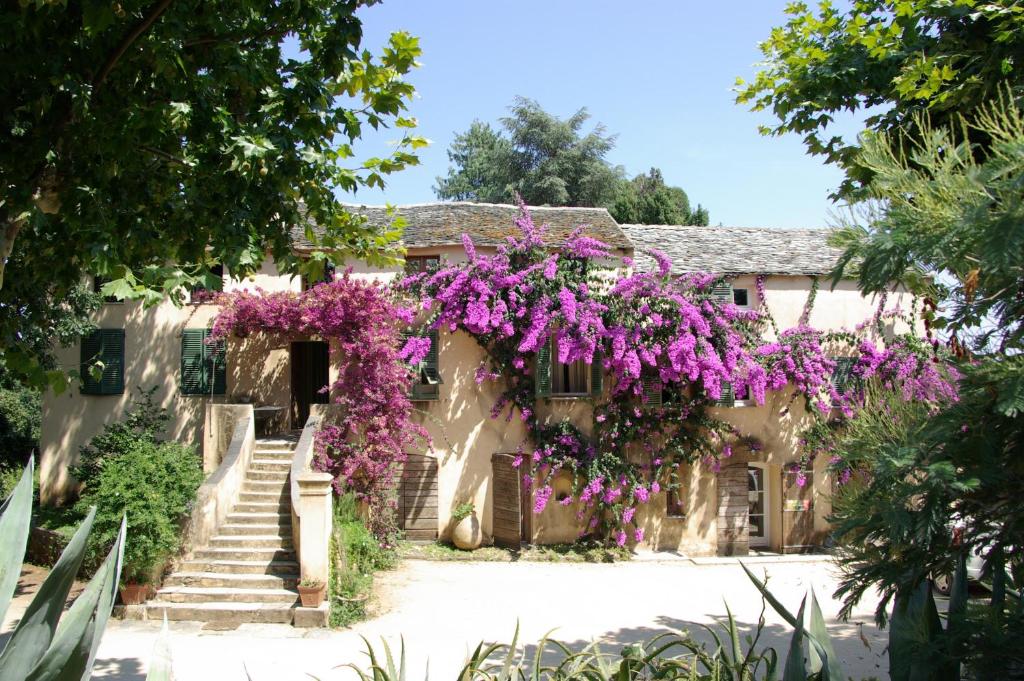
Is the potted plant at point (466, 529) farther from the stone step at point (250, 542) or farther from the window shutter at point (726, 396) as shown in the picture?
the window shutter at point (726, 396)

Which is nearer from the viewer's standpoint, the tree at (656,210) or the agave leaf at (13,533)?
the agave leaf at (13,533)

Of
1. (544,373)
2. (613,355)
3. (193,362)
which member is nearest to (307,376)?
(193,362)

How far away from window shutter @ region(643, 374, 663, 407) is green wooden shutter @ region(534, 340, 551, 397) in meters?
1.97

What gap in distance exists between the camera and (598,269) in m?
15.5

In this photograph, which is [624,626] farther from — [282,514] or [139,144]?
[139,144]

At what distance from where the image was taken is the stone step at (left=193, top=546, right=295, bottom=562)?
11570mm

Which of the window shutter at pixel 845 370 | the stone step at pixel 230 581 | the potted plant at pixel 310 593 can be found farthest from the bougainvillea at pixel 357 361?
the window shutter at pixel 845 370

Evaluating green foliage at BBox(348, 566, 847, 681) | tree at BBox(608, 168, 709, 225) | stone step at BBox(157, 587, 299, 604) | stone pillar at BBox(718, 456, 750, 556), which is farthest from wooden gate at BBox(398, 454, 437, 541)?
tree at BBox(608, 168, 709, 225)

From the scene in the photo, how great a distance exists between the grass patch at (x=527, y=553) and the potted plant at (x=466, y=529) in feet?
0.43

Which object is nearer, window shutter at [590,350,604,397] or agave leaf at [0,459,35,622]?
agave leaf at [0,459,35,622]

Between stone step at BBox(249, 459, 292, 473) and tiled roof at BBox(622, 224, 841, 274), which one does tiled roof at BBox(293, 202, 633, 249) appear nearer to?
tiled roof at BBox(622, 224, 841, 274)

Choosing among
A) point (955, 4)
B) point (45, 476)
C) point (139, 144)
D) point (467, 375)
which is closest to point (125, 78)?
point (139, 144)

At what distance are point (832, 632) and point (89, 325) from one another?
1414 centimetres

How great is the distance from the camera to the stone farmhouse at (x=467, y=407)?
15.4 m
